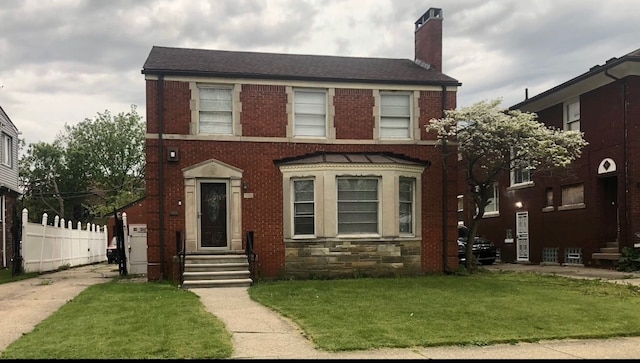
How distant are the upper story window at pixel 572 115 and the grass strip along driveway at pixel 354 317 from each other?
905 centimetres

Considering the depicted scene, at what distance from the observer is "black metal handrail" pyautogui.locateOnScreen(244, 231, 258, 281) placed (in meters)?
15.8

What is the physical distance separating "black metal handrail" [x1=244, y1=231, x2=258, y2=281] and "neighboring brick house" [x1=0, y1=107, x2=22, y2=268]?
13.0m

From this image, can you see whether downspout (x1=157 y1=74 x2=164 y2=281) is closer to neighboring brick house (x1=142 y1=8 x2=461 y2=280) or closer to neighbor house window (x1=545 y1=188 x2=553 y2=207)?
neighboring brick house (x1=142 y1=8 x2=461 y2=280)

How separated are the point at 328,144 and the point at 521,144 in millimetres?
5250

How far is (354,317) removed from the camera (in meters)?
9.02

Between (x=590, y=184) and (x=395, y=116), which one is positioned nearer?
(x=395, y=116)

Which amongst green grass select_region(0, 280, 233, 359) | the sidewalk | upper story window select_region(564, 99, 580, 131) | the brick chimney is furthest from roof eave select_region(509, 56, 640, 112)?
green grass select_region(0, 280, 233, 359)

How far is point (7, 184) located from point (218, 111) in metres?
13.9

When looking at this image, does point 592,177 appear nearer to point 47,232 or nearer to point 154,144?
point 154,144

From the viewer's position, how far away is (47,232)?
21.5 m

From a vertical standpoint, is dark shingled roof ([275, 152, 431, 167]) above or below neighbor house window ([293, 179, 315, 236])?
above

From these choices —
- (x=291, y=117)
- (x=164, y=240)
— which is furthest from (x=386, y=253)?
(x=164, y=240)

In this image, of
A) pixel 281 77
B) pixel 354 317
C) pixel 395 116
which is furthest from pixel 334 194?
pixel 354 317

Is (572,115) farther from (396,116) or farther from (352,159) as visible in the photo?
(352,159)
